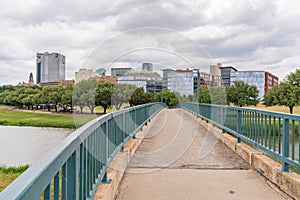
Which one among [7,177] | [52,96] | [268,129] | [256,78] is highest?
[256,78]

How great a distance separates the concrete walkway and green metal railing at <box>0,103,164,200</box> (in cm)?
72

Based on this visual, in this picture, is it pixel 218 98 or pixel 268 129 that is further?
pixel 218 98

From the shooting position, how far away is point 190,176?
4.74 m

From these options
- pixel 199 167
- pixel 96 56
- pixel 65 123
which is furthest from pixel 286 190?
pixel 65 123

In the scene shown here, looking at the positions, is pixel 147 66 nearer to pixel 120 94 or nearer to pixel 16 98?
pixel 120 94

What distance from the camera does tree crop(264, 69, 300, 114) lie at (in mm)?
49547

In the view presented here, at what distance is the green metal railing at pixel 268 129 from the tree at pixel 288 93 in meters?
47.1

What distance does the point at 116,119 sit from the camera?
4.73 m

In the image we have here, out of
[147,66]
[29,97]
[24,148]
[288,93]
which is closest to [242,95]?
[288,93]

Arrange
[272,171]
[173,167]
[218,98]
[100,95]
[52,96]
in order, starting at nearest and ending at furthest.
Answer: [272,171], [173,167], [100,95], [218,98], [52,96]

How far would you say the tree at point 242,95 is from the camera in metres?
67.2

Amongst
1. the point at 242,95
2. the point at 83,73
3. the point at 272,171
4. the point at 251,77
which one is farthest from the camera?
the point at 251,77

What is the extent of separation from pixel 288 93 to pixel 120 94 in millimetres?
45391

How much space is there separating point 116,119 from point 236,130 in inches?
138
